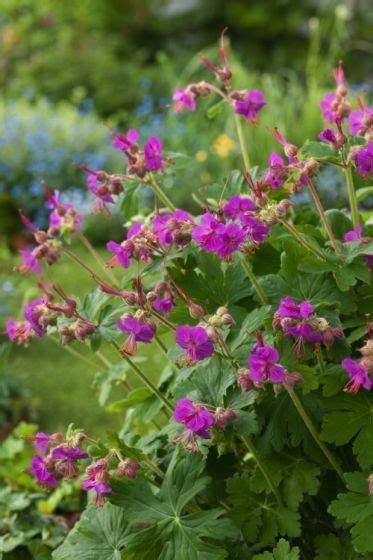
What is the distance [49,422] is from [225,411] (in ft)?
7.04

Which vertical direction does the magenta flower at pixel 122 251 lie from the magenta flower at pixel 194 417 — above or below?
above

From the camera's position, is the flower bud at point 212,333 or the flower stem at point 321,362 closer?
the flower bud at point 212,333

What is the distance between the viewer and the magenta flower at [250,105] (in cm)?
166

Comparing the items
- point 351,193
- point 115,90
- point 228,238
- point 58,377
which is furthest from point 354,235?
point 115,90

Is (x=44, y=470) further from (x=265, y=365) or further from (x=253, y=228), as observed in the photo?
(x=253, y=228)

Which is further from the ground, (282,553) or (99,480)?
(99,480)

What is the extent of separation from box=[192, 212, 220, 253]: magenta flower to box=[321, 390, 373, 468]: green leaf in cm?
37

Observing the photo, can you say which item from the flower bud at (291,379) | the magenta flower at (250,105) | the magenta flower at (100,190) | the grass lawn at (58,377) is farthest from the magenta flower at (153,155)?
the grass lawn at (58,377)

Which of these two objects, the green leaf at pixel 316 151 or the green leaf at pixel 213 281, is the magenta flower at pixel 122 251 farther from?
the green leaf at pixel 316 151

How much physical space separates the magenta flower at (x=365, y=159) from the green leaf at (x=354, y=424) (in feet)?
1.31

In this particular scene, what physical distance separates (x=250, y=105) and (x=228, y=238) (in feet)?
1.55

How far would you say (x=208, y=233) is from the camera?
1310mm

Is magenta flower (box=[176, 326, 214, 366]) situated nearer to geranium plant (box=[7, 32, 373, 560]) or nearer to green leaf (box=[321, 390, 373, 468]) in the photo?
geranium plant (box=[7, 32, 373, 560])

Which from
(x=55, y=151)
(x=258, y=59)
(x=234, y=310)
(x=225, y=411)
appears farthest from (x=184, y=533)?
(x=258, y=59)
